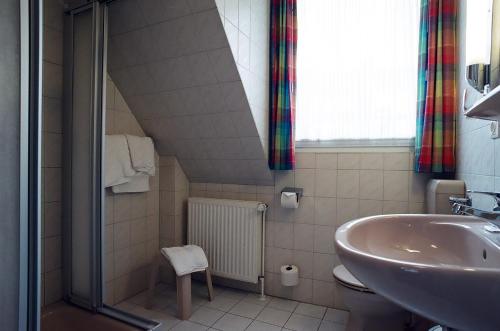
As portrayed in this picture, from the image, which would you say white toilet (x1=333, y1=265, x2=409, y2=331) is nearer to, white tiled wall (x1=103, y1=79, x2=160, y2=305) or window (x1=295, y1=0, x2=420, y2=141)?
window (x1=295, y1=0, x2=420, y2=141)

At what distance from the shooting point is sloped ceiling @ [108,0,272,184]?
167 centimetres

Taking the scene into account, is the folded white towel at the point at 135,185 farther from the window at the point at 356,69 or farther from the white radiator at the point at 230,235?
the window at the point at 356,69

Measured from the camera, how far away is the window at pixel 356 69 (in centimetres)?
187

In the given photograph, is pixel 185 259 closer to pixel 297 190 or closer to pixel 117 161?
pixel 117 161

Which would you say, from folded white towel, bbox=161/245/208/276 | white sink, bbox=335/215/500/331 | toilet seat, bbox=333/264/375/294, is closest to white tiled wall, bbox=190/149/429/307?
toilet seat, bbox=333/264/375/294

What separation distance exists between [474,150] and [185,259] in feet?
5.94

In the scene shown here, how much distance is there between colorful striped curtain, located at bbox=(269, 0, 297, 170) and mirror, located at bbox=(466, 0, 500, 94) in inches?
43.4

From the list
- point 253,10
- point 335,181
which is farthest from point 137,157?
point 335,181

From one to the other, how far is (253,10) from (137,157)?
1.33 m

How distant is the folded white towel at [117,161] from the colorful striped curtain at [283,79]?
1092mm

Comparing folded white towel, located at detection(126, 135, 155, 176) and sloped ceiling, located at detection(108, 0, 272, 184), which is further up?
sloped ceiling, located at detection(108, 0, 272, 184)

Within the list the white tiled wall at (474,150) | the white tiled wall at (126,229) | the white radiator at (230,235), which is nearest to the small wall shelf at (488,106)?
the white tiled wall at (474,150)

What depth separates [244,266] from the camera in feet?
7.43

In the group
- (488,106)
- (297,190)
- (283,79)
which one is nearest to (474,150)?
(488,106)
